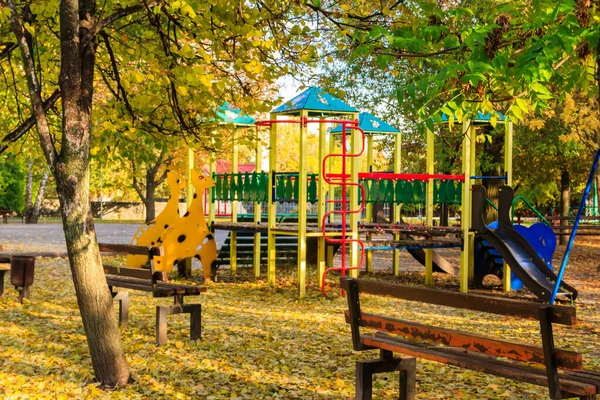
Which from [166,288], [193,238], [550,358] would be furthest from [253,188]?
[550,358]

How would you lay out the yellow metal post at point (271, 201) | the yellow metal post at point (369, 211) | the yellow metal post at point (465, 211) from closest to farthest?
the yellow metal post at point (271, 201) < the yellow metal post at point (465, 211) < the yellow metal post at point (369, 211)

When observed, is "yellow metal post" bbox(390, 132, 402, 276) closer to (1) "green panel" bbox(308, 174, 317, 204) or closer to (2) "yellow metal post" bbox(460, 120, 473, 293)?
(2) "yellow metal post" bbox(460, 120, 473, 293)

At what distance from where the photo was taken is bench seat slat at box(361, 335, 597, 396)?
4.56m

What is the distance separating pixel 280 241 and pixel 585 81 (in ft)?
33.9

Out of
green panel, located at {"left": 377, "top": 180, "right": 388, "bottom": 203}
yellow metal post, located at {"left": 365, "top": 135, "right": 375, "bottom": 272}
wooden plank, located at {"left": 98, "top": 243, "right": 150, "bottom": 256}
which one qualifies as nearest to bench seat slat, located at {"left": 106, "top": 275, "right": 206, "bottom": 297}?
wooden plank, located at {"left": 98, "top": 243, "right": 150, "bottom": 256}

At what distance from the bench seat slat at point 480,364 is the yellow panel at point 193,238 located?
9.03 meters

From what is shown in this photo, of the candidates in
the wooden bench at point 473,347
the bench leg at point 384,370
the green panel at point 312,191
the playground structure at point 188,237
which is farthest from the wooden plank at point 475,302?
the playground structure at point 188,237

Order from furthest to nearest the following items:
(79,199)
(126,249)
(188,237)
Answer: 1. (188,237)
2. (126,249)
3. (79,199)

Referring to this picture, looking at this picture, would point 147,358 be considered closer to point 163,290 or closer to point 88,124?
point 163,290

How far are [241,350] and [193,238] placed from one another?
7.11 meters

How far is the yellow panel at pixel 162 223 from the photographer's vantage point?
15.4 metres

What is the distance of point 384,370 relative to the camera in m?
5.74

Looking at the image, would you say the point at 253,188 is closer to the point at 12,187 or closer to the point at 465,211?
the point at 465,211

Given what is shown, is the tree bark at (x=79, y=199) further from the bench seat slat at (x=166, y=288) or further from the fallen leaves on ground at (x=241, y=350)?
the bench seat slat at (x=166, y=288)
